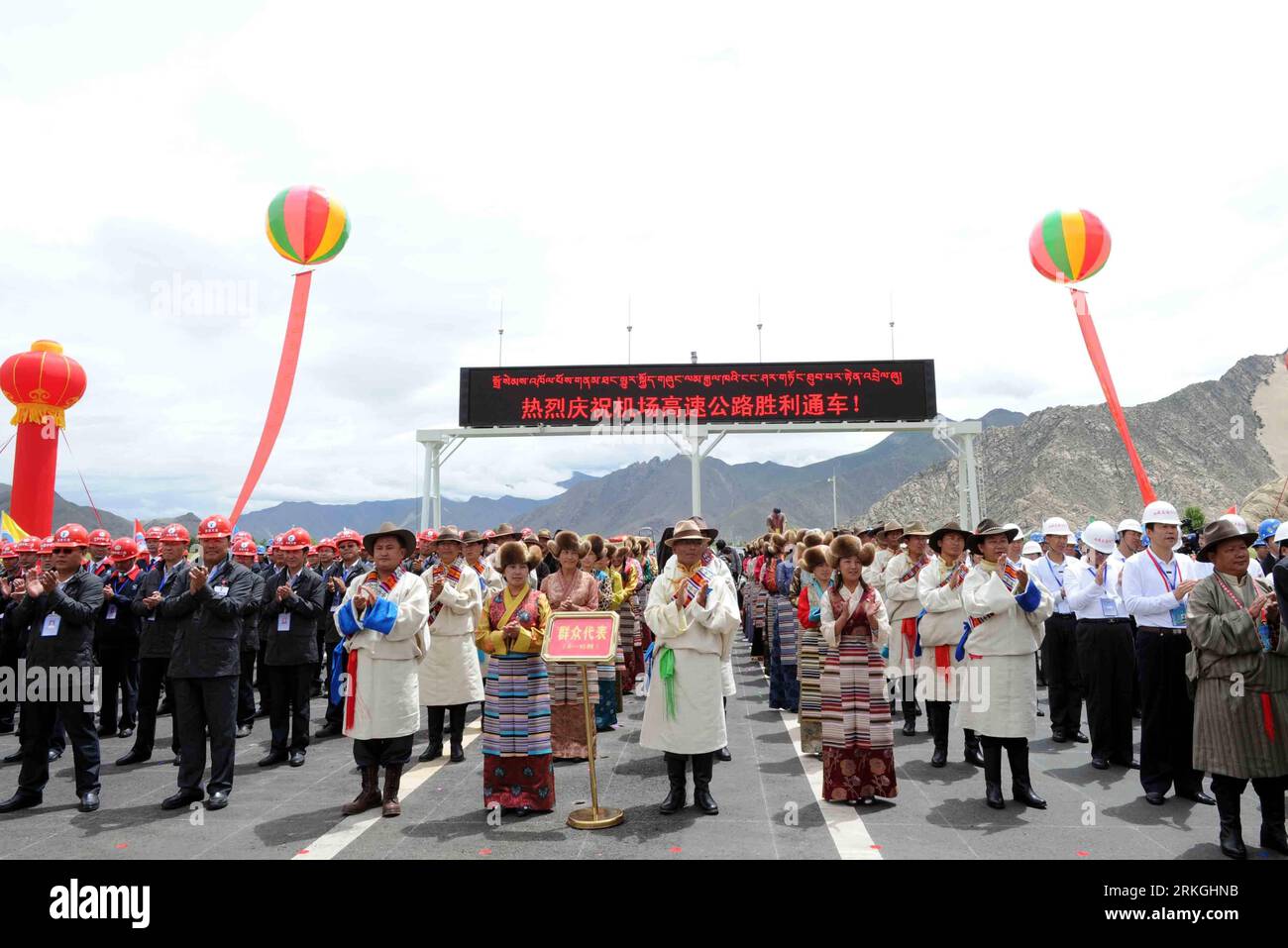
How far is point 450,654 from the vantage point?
6.53m

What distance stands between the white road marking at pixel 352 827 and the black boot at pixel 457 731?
180 mm

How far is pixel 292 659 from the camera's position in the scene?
680 centimetres

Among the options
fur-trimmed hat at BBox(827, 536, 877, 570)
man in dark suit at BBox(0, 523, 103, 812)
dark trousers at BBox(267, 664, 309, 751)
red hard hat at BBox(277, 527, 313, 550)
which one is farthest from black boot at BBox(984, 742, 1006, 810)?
red hard hat at BBox(277, 527, 313, 550)

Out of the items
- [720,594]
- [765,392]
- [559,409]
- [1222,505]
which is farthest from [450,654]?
[1222,505]

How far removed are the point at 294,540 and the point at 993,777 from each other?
20.9 ft

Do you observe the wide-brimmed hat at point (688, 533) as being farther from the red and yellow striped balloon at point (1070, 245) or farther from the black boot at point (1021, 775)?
the red and yellow striped balloon at point (1070, 245)

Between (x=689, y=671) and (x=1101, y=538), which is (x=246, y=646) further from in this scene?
(x=1101, y=538)

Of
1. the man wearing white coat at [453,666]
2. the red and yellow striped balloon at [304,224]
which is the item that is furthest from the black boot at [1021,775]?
the red and yellow striped balloon at [304,224]

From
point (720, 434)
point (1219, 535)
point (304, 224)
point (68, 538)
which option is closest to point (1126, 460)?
point (720, 434)

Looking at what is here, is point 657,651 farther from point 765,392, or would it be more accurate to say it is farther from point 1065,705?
point 765,392

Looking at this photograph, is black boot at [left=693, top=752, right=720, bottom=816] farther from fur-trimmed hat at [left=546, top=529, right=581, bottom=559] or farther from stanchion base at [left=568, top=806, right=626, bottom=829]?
fur-trimmed hat at [left=546, top=529, right=581, bottom=559]

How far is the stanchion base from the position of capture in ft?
15.8

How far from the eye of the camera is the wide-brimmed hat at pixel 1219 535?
169 inches

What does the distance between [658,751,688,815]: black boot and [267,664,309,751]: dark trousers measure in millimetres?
3522
